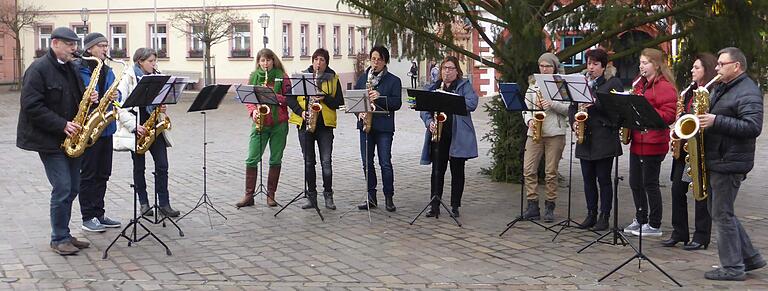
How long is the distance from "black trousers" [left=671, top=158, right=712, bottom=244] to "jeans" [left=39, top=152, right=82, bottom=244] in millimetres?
4994

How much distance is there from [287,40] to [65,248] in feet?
113

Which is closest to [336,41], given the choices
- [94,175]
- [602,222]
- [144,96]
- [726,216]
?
[94,175]

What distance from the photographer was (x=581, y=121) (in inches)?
347

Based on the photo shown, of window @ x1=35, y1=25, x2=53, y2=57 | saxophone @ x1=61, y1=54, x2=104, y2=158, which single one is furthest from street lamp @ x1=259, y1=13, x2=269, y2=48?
saxophone @ x1=61, y1=54, x2=104, y2=158

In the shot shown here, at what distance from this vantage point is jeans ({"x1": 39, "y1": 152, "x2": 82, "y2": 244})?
7852 millimetres

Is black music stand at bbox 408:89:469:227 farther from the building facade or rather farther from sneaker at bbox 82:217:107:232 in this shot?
the building facade

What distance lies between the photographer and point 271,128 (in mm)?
10328

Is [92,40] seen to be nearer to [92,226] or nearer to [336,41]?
[92,226]

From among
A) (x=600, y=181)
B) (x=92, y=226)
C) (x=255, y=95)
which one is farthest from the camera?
(x=255, y=95)

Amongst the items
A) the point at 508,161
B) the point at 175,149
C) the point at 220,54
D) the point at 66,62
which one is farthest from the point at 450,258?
the point at 220,54

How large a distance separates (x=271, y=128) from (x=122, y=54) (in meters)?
33.8

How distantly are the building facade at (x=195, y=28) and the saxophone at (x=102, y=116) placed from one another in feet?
99.1

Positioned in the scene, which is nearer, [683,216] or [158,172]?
[683,216]

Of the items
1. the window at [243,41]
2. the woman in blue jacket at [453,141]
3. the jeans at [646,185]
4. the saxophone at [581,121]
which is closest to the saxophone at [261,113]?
the woman in blue jacket at [453,141]
